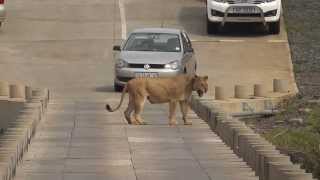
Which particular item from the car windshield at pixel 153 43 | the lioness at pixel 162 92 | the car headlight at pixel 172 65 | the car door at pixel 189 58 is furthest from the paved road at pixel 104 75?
the car door at pixel 189 58

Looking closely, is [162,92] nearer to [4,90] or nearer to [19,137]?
[19,137]

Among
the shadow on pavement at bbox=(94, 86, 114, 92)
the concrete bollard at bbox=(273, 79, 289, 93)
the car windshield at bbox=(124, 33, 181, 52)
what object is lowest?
the shadow on pavement at bbox=(94, 86, 114, 92)

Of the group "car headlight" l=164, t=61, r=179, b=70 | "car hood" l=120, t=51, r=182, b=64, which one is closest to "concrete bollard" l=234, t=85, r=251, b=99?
"car headlight" l=164, t=61, r=179, b=70

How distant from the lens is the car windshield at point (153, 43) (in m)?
25.9

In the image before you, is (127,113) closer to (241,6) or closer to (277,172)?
(277,172)

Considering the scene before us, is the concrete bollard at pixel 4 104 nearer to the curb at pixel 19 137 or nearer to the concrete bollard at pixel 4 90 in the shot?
the concrete bollard at pixel 4 90

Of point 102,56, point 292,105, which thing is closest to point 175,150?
point 292,105

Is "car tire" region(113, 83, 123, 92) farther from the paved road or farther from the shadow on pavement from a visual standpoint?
the shadow on pavement

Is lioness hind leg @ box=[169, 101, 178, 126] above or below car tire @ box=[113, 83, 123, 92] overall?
above

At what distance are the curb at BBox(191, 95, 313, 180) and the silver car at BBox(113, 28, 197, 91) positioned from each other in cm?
598

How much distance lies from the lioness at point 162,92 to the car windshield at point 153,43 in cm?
752

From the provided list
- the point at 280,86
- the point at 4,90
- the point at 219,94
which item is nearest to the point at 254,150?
the point at 219,94

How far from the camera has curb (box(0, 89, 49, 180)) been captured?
10.6m

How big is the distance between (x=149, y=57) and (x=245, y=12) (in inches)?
420
